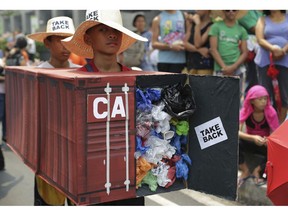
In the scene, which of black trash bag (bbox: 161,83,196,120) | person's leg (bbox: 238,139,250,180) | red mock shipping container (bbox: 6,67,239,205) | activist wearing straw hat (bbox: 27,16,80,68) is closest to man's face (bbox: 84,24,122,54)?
red mock shipping container (bbox: 6,67,239,205)

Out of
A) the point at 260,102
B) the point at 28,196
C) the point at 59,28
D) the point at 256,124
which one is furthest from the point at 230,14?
the point at 28,196

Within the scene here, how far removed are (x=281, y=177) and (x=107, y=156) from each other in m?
1.18

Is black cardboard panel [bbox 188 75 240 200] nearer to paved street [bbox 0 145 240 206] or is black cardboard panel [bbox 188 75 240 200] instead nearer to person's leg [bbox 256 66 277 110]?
paved street [bbox 0 145 240 206]

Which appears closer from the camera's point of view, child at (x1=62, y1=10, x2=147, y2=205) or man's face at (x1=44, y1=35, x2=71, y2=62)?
child at (x1=62, y1=10, x2=147, y2=205)

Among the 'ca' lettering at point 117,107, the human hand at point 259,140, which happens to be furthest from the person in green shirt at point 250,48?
the 'ca' lettering at point 117,107

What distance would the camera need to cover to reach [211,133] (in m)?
2.72

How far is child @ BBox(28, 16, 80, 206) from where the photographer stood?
11.6ft

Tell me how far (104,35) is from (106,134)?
667mm

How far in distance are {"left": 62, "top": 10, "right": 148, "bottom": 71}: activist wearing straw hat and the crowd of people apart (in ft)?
0.05

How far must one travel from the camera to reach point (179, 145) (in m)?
2.79

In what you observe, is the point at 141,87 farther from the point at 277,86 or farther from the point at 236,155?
the point at 277,86

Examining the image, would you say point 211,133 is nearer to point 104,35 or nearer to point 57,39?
point 104,35

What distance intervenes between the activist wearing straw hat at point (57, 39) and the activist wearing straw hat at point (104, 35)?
0.87m

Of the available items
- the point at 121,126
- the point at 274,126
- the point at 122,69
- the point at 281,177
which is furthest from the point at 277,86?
the point at 121,126
